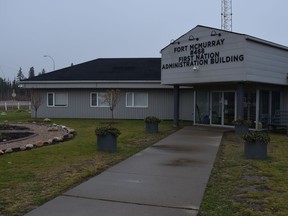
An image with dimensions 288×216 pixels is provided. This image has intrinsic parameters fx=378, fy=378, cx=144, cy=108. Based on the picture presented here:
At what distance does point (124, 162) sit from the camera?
10.1 meters

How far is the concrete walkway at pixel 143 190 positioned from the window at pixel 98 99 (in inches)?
706

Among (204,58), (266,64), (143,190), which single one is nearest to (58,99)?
(204,58)

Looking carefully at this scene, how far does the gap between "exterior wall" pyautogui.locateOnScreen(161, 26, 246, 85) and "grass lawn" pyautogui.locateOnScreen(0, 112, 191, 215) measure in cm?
677

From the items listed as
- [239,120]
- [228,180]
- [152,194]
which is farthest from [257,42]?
[152,194]

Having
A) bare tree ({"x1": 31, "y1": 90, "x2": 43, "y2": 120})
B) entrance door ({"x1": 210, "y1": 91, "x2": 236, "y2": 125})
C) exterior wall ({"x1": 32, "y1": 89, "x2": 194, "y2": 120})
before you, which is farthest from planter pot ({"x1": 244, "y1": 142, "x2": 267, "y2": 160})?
bare tree ({"x1": 31, "y1": 90, "x2": 43, "y2": 120})

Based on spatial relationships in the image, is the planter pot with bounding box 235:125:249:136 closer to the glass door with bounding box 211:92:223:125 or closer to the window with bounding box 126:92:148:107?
the glass door with bounding box 211:92:223:125

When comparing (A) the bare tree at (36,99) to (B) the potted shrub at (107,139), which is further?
(A) the bare tree at (36,99)

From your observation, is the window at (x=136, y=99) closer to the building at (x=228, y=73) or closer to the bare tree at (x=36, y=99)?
the building at (x=228, y=73)

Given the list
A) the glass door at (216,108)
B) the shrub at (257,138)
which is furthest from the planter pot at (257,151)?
the glass door at (216,108)

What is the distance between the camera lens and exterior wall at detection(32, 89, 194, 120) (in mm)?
28359

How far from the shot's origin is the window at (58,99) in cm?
2995

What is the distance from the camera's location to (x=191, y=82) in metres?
20.8

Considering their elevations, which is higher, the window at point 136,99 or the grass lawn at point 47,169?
the window at point 136,99

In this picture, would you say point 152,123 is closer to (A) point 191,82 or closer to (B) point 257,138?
(A) point 191,82
